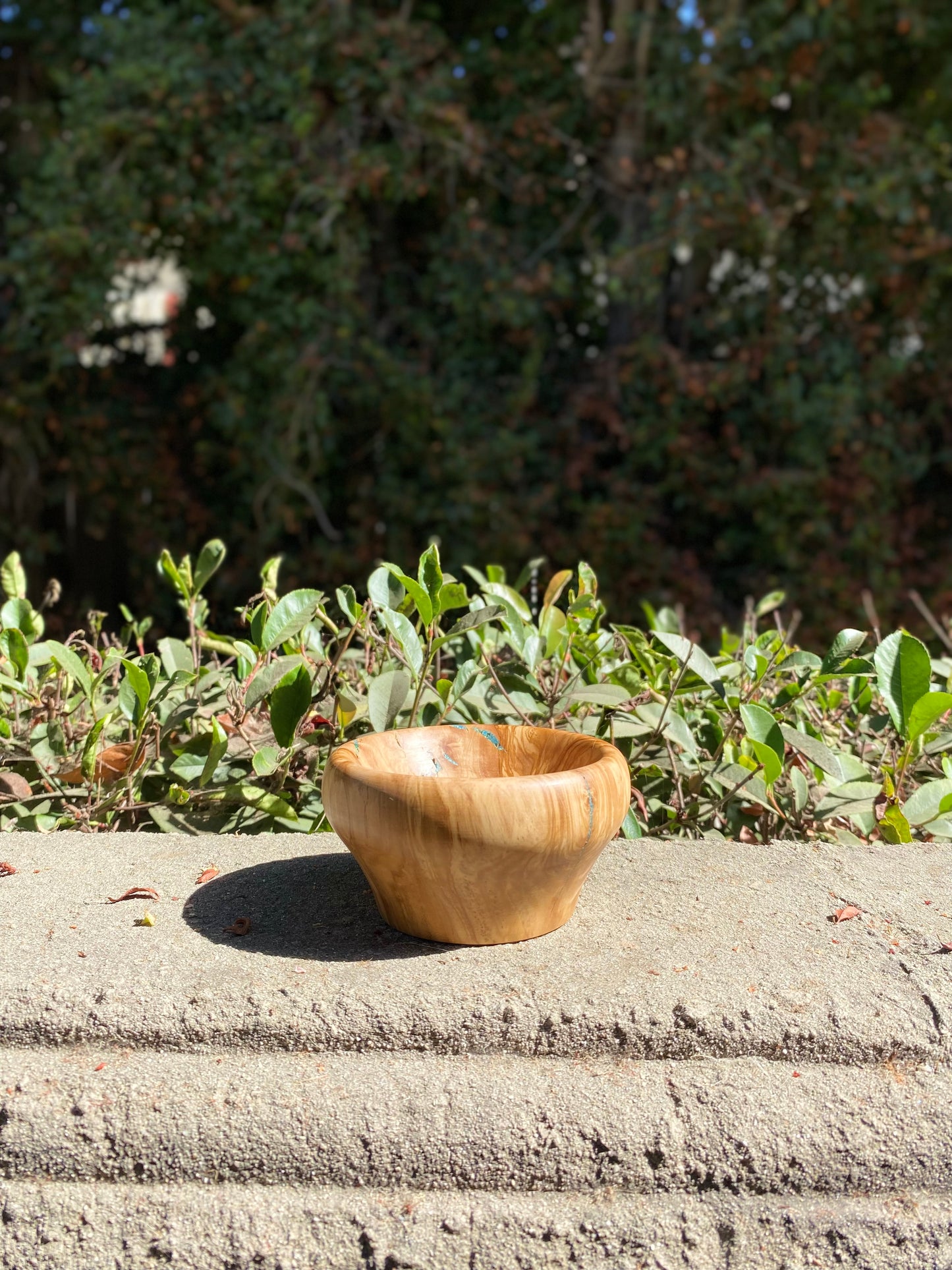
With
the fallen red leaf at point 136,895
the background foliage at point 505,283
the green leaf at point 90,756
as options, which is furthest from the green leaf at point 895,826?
the background foliage at point 505,283

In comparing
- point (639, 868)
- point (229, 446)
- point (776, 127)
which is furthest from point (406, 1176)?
point (776, 127)

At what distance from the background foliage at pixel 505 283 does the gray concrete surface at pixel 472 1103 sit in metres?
3.92

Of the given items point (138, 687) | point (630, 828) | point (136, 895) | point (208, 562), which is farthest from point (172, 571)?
point (630, 828)

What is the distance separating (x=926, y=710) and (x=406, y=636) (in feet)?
2.07

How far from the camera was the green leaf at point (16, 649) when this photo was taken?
1.48m

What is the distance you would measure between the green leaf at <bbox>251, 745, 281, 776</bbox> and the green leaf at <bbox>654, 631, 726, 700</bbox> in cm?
52

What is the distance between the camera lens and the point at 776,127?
4.96m

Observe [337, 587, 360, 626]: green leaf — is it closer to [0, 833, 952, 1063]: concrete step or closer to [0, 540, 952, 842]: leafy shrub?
[0, 540, 952, 842]: leafy shrub

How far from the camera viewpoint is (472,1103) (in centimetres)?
97

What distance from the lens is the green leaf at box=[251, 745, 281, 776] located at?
54.9 inches

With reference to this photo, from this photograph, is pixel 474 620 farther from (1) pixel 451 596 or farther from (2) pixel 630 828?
(2) pixel 630 828

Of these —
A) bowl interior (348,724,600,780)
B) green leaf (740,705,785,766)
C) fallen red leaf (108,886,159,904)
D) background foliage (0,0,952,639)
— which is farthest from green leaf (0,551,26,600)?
background foliage (0,0,952,639)

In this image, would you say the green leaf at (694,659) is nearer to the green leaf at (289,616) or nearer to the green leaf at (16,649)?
the green leaf at (289,616)

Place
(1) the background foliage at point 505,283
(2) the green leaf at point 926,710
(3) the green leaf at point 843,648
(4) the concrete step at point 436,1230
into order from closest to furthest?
(4) the concrete step at point 436,1230, (2) the green leaf at point 926,710, (3) the green leaf at point 843,648, (1) the background foliage at point 505,283
